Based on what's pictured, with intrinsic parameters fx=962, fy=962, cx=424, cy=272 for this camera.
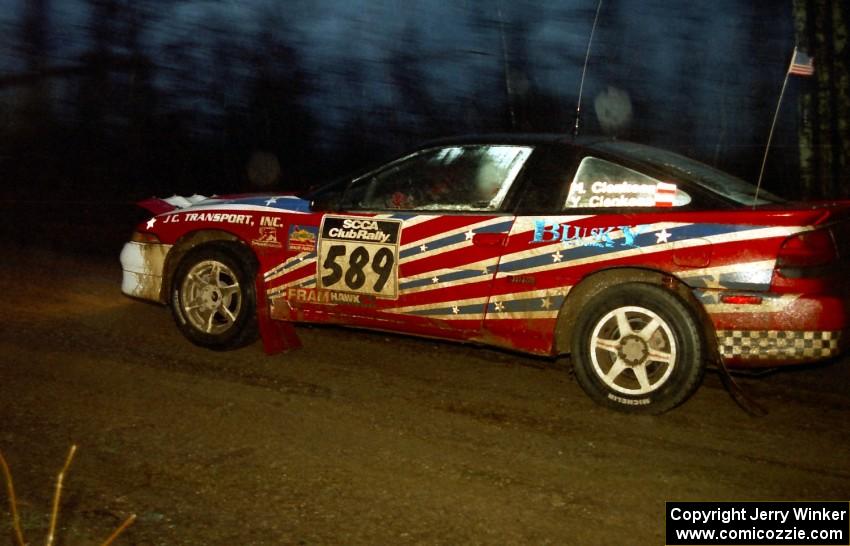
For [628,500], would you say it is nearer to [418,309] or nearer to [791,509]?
[791,509]

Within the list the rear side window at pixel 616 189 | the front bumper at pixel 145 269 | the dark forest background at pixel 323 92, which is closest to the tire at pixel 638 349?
the rear side window at pixel 616 189

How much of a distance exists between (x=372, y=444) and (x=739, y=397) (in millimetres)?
2028

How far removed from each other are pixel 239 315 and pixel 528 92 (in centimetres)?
934

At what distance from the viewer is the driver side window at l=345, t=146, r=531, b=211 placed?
570 centimetres

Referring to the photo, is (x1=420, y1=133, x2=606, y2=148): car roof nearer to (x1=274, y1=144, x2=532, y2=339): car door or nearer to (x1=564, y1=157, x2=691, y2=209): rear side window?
(x1=274, y1=144, x2=532, y2=339): car door

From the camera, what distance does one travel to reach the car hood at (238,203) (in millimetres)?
6230

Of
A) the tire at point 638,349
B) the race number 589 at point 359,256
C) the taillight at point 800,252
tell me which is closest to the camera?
the taillight at point 800,252

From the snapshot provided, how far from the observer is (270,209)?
247 inches

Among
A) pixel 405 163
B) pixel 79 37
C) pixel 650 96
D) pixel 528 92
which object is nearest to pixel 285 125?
pixel 79 37

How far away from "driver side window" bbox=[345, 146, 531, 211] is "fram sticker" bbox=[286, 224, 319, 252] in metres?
0.30

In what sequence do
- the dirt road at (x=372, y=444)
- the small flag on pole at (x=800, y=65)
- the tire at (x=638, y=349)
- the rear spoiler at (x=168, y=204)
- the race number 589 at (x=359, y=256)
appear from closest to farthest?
the dirt road at (x=372, y=444) → the tire at (x=638, y=349) → the race number 589 at (x=359, y=256) → the small flag on pole at (x=800, y=65) → the rear spoiler at (x=168, y=204)

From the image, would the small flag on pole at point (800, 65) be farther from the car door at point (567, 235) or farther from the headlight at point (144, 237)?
the headlight at point (144, 237)

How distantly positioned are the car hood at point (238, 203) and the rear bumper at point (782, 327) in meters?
2.68

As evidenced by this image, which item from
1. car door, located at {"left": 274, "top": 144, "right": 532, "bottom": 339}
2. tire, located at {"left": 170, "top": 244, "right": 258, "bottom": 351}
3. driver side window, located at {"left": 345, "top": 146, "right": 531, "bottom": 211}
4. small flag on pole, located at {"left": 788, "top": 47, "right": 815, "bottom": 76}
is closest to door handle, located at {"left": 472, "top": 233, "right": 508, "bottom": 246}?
car door, located at {"left": 274, "top": 144, "right": 532, "bottom": 339}
